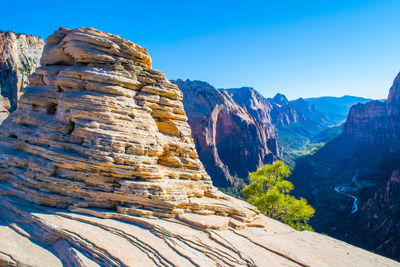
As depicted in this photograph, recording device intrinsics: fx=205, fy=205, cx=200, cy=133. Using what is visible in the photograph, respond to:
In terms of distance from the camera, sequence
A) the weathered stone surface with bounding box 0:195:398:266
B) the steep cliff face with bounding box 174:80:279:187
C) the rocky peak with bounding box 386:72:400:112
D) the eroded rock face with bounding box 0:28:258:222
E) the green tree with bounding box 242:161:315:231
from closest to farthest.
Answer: the weathered stone surface with bounding box 0:195:398:266
the eroded rock face with bounding box 0:28:258:222
the green tree with bounding box 242:161:315:231
the steep cliff face with bounding box 174:80:279:187
the rocky peak with bounding box 386:72:400:112

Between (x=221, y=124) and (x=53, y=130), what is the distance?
117875 millimetres

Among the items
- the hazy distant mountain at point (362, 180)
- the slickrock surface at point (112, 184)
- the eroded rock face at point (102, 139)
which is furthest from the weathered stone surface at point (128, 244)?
the hazy distant mountain at point (362, 180)

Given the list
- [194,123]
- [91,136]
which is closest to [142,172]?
[91,136]

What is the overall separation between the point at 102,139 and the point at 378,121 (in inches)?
7353

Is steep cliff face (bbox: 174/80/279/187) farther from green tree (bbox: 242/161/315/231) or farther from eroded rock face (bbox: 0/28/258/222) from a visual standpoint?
eroded rock face (bbox: 0/28/258/222)

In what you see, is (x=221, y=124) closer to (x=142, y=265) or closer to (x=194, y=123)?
(x=194, y=123)

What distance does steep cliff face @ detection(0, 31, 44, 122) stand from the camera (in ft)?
233

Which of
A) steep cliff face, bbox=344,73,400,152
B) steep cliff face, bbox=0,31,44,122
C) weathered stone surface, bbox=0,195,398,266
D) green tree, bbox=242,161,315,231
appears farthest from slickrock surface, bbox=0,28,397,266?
steep cliff face, bbox=344,73,400,152

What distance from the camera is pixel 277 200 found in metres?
27.1

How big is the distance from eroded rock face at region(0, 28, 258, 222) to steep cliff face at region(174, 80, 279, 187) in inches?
3313

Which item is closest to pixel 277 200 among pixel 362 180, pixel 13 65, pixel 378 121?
pixel 362 180

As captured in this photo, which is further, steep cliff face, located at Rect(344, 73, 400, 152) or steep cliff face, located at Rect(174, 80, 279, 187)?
steep cliff face, located at Rect(344, 73, 400, 152)

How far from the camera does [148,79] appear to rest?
18.1 metres

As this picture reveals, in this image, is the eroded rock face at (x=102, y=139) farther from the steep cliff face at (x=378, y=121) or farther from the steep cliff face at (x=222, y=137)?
the steep cliff face at (x=378, y=121)
